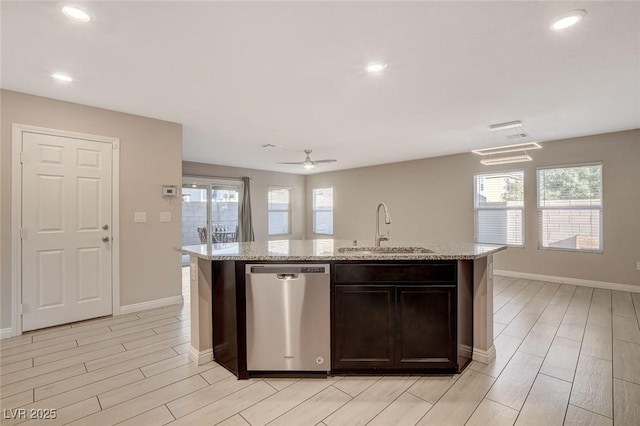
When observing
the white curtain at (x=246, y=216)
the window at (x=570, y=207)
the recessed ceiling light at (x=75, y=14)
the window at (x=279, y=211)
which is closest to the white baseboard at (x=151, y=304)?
the recessed ceiling light at (x=75, y=14)

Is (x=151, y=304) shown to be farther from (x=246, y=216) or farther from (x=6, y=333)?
(x=246, y=216)

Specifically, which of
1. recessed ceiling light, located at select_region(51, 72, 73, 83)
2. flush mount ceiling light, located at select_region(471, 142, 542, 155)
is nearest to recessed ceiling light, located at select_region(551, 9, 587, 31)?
flush mount ceiling light, located at select_region(471, 142, 542, 155)

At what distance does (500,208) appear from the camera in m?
5.84

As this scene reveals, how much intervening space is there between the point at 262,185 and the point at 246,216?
3.50 feet

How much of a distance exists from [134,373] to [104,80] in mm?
2577

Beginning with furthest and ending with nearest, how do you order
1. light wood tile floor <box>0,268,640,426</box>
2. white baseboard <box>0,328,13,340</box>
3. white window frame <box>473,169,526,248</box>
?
white window frame <box>473,169,526,248</box>, white baseboard <box>0,328,13,340</box>, light wood tile floor <box>0,268,640,426</box>

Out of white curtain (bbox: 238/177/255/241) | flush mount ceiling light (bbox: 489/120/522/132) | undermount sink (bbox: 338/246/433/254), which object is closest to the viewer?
undermount sink (bbox: 338/246/433/254)

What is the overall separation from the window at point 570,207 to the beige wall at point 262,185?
6.29 m

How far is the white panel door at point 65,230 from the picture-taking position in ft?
10.2

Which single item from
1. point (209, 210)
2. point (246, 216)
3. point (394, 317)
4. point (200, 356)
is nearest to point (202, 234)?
point (209, 210)

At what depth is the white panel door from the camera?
3.11m

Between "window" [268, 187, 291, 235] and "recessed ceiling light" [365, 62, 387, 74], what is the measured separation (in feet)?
21.7

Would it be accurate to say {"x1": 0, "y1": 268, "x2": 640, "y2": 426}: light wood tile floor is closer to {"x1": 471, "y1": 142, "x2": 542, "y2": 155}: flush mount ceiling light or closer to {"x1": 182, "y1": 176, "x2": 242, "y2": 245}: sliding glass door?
{"x1": 471, "y1": 142, "x2": 542, "y2": 155}: flush mount ceiling light

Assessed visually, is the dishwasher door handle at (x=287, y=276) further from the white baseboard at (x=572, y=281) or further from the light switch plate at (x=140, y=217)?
the white baseboard at (x=572, y=281)
